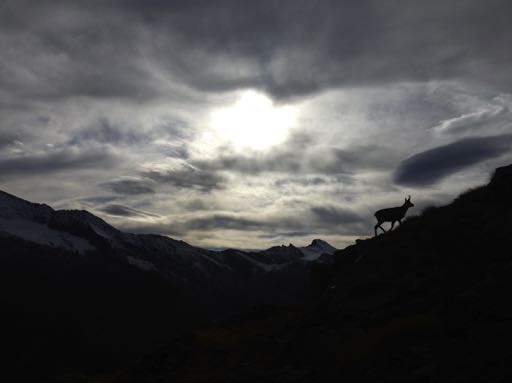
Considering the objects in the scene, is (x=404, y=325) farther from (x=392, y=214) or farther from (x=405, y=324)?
(x=392, y=214)

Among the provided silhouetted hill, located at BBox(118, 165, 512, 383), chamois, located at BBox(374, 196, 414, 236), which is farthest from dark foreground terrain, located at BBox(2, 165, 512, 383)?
chamois, located at BBox(374, 196, 414, 236)

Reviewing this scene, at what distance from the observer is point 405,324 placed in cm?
1448

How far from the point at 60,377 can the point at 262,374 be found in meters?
21.5

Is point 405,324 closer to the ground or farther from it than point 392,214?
closer to the ground

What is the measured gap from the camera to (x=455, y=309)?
1447 cm

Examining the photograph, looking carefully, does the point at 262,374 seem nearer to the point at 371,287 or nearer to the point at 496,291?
the point at 371,287

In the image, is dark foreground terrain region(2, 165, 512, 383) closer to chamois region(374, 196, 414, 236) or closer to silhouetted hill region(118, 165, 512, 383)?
silhouetted hill region(118, 165, 512, 383)

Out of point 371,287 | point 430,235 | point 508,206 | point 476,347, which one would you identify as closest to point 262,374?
point 371,287

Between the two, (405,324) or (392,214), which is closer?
(405,324)

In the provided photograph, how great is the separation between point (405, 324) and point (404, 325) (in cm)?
9

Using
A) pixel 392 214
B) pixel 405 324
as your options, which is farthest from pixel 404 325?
pixel 392 214

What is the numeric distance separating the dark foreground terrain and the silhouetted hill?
1.9 inches

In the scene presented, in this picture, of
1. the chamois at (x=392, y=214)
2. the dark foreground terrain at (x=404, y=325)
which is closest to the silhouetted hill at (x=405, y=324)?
the dark foreground terrain at (x=404, y=325)

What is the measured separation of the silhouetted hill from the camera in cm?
1206
